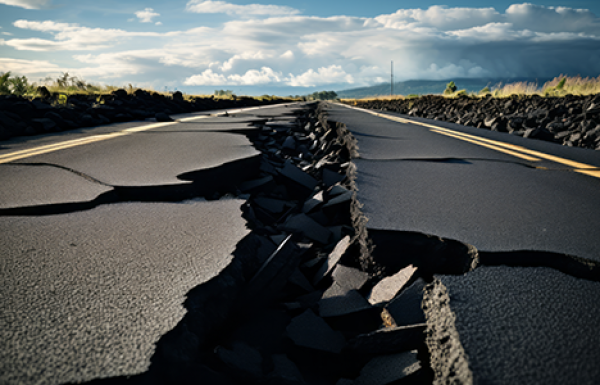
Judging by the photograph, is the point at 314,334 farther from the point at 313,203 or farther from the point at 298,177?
the point at 298,177

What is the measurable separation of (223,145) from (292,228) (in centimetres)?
209

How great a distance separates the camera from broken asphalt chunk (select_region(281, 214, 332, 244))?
2.86m

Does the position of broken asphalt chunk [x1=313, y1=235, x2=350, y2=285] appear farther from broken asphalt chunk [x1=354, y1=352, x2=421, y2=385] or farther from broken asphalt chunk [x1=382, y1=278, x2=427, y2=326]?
broken asphalt chunk [x1=354, y1=352, x2=421, y2=385]

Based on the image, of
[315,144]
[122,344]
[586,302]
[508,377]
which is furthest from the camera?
[315,144]

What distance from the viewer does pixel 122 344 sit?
3.74 ft

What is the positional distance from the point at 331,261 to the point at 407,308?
2.41 feet

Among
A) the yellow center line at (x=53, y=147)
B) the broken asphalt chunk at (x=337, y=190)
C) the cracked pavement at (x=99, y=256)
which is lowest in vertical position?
the broken asphalt chunk at (x=337, y=190)

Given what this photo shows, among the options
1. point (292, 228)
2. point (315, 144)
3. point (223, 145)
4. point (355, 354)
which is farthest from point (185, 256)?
point (315, 144)

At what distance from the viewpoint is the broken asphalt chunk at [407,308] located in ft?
5.31

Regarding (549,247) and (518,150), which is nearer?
(549,247)

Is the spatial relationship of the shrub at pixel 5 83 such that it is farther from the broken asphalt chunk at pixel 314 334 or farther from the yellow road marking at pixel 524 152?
the broken asphalt chunk at pixel 314 334

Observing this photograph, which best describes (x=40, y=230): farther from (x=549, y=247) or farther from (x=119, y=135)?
(x=119, y=135)

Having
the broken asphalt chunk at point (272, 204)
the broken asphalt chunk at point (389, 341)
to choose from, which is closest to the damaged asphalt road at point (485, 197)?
the broken asphalt chunk at point (389, 341)

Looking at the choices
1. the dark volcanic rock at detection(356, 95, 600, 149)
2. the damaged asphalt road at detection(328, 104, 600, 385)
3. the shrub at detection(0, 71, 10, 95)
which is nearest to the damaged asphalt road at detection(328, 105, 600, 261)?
the damaged asphalt road at detection(328, 104, 600, 385)
